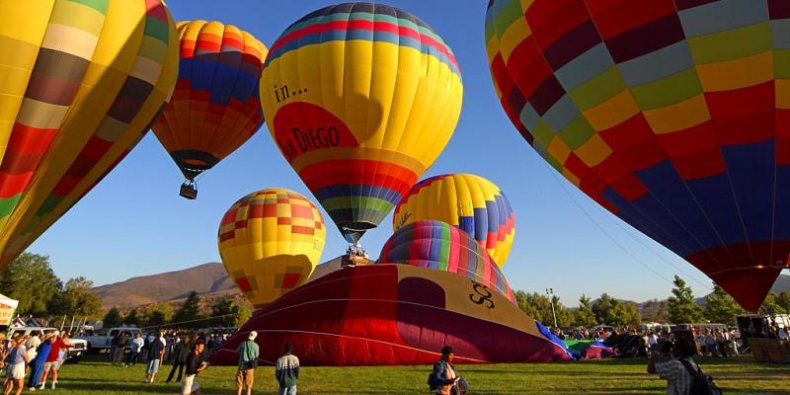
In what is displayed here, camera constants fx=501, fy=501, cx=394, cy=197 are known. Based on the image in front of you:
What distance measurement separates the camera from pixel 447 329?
483 inches

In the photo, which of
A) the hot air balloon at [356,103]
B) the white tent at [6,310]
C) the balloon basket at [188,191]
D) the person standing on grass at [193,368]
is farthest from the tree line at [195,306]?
the person standing on grass at [193,368]

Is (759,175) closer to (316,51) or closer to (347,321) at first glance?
(347,321)

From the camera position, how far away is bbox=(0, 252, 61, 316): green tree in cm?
5491

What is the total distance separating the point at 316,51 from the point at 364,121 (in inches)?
121

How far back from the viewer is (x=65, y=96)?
33.1 feet

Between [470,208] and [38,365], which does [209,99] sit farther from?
[38,365]

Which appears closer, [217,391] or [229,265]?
[217,391]

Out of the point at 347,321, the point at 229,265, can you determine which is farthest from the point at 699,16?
the point at 229,265

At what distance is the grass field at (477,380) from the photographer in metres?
8.80

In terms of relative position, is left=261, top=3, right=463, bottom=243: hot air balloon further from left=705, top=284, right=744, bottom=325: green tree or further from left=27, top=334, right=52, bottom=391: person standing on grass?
left=705, top=284, right=744, bottom=325: green tree

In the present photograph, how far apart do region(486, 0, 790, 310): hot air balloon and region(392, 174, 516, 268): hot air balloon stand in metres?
13.3

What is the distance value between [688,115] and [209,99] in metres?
18.8

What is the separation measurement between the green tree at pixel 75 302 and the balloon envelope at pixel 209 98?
163ft

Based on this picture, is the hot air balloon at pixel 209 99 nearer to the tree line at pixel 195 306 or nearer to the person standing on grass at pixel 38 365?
the person standing on grass at pixel 38 365
